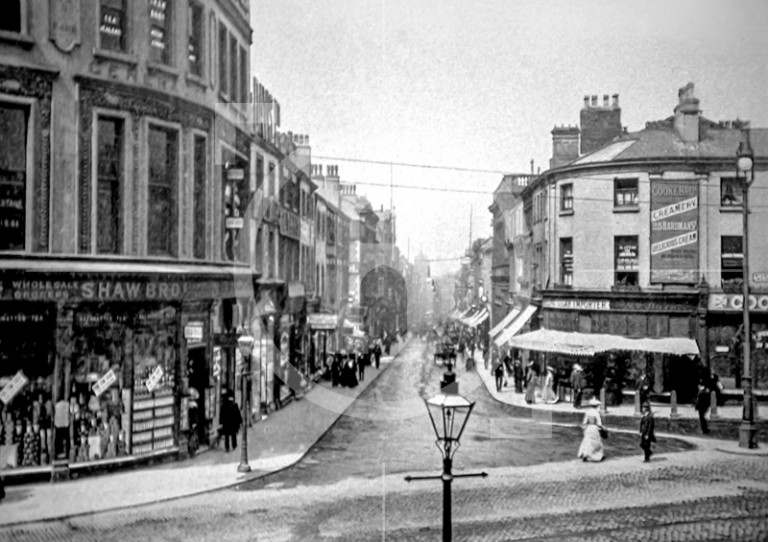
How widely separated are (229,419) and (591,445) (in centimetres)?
494

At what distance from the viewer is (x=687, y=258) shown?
8516mm

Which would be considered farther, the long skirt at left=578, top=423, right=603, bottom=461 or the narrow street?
the long skirt at left=578, top=423, right=603, bottom=461

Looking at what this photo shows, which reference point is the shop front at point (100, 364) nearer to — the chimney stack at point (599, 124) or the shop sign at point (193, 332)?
the shop sign at point (193, 332)

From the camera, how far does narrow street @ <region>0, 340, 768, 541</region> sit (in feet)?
23.3

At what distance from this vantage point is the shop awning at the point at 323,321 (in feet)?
39.3

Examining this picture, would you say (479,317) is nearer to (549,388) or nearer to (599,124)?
(549,388)

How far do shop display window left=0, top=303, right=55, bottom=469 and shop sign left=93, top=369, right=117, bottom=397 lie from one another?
0.51 metres

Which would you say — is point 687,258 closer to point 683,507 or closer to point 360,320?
point 683,507

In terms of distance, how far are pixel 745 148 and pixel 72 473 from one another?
8.81 metres

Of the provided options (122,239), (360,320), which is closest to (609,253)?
(360,320)

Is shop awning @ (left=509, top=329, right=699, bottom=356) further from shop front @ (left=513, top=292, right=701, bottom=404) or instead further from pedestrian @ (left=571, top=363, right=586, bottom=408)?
pedestrian @ (left=571, top=363, right=586, bottom=408)

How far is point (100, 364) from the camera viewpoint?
26.5 feet

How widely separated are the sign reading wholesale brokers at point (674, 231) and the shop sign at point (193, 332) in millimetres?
5797

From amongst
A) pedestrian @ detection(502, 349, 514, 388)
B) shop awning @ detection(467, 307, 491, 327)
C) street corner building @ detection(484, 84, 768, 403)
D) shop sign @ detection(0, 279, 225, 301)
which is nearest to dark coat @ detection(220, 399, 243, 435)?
Answer: shop sign @ detection(0, 279, 225, 301)
